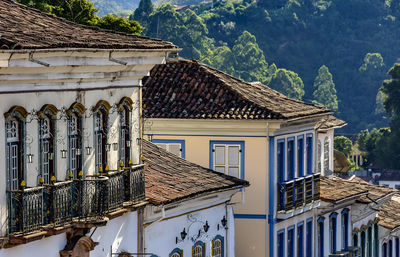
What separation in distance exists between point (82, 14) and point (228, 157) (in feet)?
Result: 28.3

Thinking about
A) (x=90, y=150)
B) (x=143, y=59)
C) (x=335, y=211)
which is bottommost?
(x=335, y=211)

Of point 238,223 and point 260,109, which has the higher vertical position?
point 260,109

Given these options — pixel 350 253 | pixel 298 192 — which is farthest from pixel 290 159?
pixel 350 253

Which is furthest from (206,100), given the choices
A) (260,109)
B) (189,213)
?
(189,213)

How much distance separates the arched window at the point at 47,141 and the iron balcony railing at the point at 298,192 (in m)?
17.0

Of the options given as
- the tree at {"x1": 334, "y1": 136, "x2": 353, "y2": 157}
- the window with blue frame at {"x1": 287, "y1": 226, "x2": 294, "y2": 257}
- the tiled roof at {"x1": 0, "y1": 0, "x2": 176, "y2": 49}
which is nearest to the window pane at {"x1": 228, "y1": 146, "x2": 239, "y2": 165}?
Result: the window with blue frame at {"x1": 287, "y1": 226, "x2": 294, "y2": 257}

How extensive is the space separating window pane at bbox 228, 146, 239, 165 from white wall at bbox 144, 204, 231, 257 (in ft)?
16.4

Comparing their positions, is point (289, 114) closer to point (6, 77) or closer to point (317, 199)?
point (317, 199)

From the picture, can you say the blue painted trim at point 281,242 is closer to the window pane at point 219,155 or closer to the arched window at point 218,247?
the window pane at point 219,155

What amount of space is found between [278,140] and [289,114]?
3.20ft

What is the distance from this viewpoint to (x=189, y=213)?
101 ft

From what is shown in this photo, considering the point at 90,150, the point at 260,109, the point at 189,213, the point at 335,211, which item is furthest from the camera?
the point at 335,211

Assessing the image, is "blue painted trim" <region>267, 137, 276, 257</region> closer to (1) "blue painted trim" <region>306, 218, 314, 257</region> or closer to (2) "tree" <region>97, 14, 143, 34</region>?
(1) "blue painted trim" <region>306, 218, 314, 257</region>

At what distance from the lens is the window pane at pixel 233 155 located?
3903 cm
